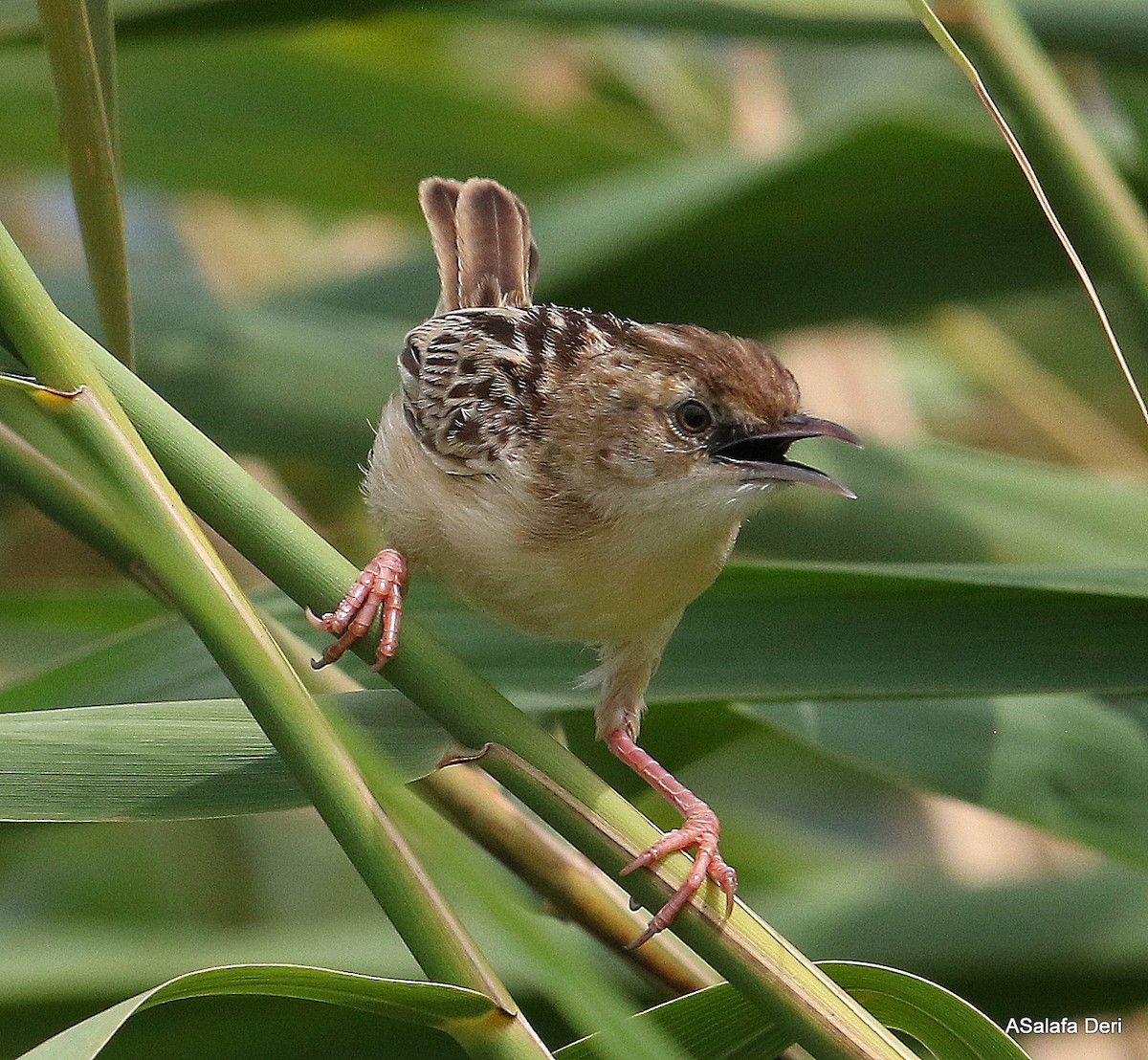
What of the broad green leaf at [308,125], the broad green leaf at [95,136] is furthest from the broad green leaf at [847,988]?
the broad green leaf at [308,125]

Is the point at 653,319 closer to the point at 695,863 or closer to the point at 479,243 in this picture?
the point at 479,243

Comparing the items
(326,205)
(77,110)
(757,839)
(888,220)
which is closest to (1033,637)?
(77,110)

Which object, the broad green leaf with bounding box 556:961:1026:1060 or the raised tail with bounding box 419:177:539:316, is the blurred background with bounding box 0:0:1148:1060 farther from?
the broad green leaf with bounding box 556:961:1026:1060

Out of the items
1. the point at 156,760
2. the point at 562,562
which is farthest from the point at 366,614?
the point at 562,562

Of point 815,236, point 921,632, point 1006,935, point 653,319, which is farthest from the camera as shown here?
point 653,319

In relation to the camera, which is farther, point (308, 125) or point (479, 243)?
point (308, 125)

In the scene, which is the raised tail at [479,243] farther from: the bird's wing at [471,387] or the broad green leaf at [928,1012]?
the broad green leaf at [928,1012]
